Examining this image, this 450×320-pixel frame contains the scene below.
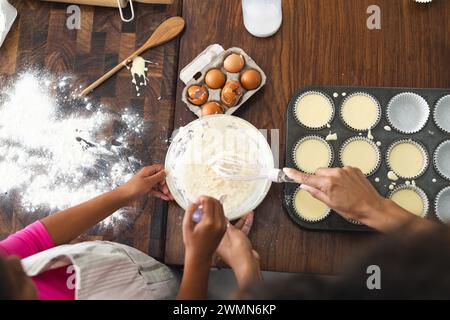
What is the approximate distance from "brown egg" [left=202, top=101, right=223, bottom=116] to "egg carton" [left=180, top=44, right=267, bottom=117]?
0.07 feet

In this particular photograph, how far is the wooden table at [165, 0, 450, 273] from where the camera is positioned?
1.23 meters

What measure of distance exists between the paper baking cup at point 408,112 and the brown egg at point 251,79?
16.1 inches

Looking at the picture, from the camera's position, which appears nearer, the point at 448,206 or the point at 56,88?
the point at 448,206

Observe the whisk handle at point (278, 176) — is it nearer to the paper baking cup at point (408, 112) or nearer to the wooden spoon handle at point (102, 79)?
the paper baking cup at point (408, 112)

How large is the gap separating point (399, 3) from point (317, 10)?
10.7 inches

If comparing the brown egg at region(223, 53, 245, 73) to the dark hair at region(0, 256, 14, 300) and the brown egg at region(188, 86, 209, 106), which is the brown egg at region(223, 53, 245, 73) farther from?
the dark hair at region(0, 256, 14, 300)

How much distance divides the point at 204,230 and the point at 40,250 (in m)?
0.55

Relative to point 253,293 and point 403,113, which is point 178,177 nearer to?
point 253,293

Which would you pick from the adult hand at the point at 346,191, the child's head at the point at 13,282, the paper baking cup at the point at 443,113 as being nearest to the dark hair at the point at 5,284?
the child's head at the point at 13,282

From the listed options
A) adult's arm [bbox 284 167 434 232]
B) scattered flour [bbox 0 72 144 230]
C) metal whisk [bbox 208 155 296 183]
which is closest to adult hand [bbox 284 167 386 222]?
adult's arm [bbox 284 167 434 232]

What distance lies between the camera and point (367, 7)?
1.29 m

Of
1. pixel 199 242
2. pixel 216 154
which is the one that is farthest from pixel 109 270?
pixel 216 154

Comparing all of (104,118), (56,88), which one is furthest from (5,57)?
(104,118)
